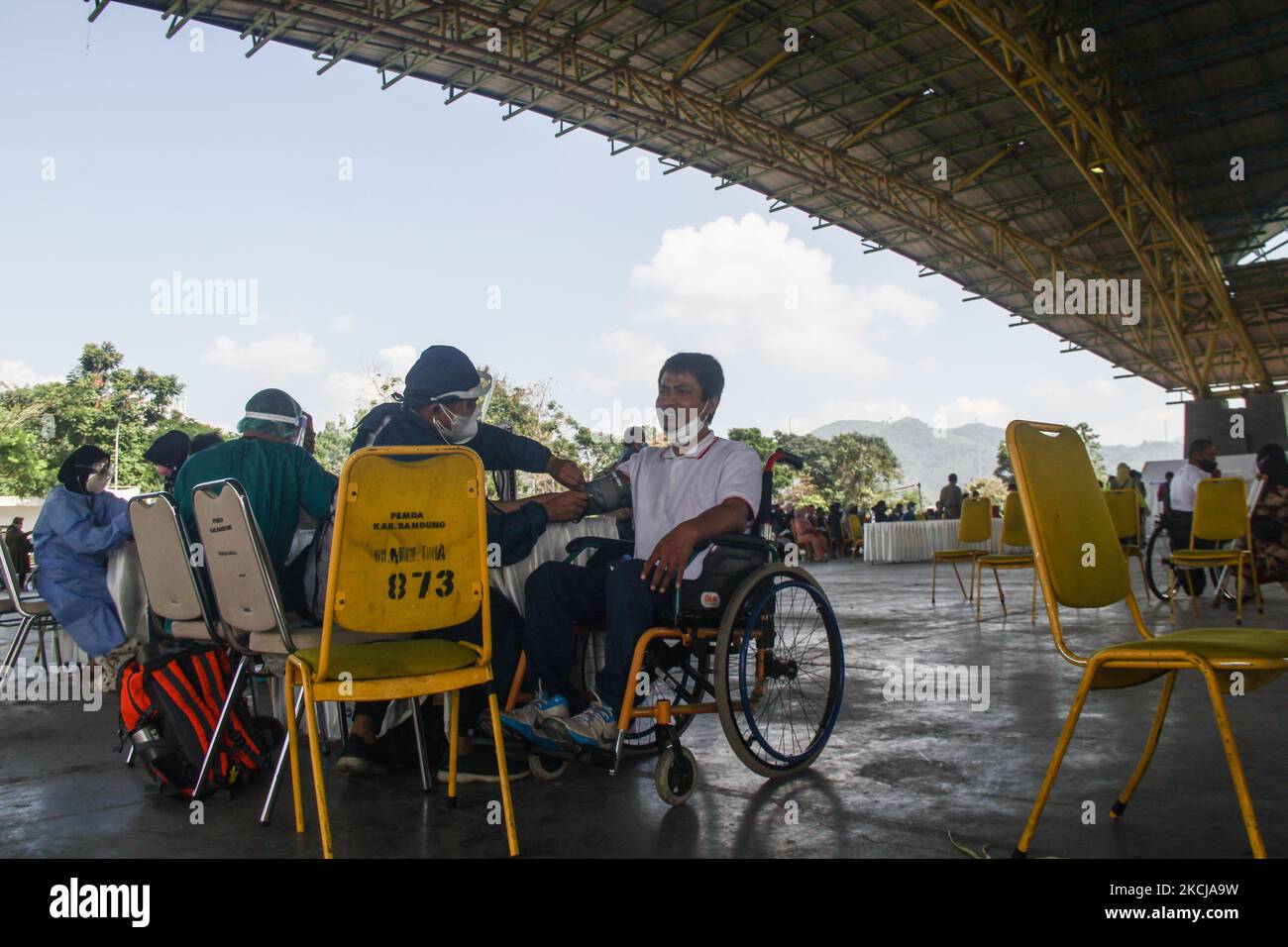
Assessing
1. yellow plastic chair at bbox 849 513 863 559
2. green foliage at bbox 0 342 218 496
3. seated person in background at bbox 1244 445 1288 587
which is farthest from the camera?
green foliage at bbox 0 342 218 496

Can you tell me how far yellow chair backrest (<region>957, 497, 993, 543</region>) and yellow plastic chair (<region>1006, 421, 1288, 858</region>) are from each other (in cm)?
544

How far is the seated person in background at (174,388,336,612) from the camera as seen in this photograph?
2.70 m

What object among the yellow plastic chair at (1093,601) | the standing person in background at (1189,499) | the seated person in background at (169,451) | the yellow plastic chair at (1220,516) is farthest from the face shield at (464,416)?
the standing person in background at (1189,499)

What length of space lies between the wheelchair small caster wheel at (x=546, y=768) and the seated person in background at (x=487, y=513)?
39 mm

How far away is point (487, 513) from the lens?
2.65m

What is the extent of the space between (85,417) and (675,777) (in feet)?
102

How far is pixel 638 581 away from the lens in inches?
92.4

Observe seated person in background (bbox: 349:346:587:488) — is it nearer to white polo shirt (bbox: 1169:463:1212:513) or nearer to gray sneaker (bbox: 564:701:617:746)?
gray sneaker (bbox: 564:701:617:746)

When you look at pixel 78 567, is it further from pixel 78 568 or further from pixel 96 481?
pixel 96 481

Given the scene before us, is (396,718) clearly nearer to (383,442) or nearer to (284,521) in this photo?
(284,521)

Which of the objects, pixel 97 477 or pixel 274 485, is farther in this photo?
pixel 97 477
